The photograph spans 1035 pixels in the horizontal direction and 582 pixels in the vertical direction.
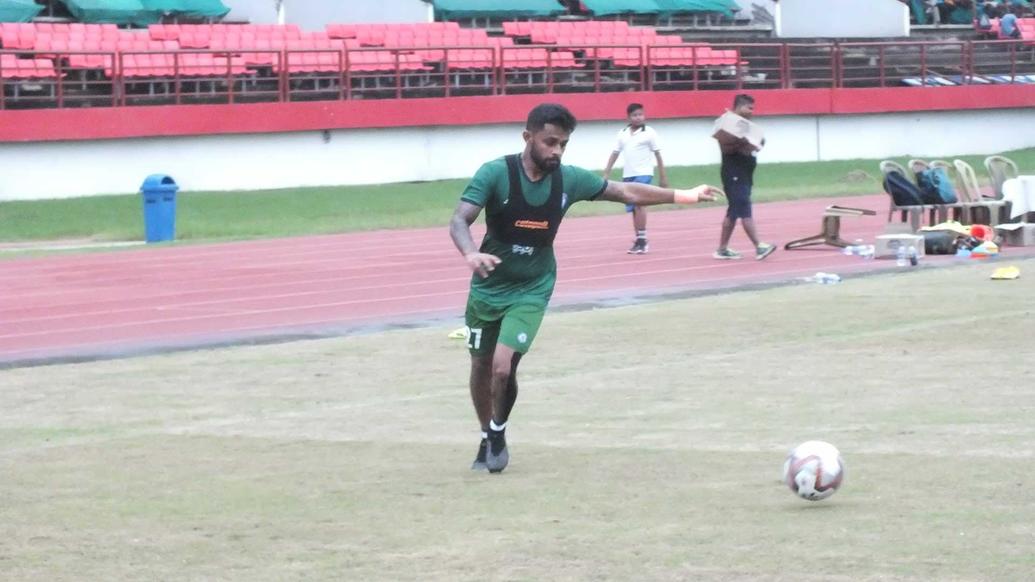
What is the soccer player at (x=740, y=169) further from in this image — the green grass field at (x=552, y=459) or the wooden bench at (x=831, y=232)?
the green grass field at (x=552, y=459)

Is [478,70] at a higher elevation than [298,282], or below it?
higher

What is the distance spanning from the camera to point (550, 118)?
27.7 ft

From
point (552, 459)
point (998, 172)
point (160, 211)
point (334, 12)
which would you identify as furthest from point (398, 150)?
point (552, 459)

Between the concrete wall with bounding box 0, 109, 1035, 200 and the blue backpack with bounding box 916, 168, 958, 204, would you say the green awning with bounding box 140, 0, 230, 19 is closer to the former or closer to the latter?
the concrete wall with bounding box 0, 109, 1035, 200

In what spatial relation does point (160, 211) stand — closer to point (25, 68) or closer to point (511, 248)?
point (25, 68)

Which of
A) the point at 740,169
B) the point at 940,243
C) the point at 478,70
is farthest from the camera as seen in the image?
the point at 478,70

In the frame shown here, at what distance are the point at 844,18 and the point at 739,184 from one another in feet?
105

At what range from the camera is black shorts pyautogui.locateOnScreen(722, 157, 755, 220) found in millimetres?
20922

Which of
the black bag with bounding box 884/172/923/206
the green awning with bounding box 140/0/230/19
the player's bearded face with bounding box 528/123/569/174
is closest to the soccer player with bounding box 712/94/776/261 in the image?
the black bag with bounding box 884/172/923/206

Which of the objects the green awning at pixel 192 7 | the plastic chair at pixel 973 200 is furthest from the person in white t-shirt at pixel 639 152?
the green awning at pixel 192 7

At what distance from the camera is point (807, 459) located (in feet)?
24.9

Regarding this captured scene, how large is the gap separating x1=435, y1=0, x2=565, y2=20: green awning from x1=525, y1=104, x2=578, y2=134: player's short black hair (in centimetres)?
3721

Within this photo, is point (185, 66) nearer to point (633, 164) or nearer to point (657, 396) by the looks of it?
point (633, 164)

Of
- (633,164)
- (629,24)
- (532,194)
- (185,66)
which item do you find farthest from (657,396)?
(629,24)
